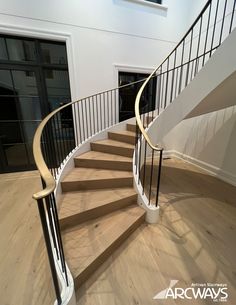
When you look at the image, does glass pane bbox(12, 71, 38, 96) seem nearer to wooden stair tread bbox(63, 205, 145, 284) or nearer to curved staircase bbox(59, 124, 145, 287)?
curved staircase bbox(59, 124, 145, 287)

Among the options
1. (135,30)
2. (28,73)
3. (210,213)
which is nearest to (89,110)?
(28,73)

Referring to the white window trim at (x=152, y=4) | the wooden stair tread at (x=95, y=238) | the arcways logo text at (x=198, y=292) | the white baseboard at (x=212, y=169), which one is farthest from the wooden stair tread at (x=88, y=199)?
the white window trim at (x=152, y=4)

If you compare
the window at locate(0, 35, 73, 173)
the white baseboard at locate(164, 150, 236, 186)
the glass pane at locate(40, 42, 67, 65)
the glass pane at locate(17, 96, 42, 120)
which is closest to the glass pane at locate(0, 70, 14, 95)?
the window at locate(0, 35, 73, 173)

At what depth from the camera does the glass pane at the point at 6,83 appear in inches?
125

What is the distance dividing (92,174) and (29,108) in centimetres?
229

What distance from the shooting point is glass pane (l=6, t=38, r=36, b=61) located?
310 cm

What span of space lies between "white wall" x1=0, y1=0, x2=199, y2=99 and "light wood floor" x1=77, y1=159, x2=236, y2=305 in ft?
10.2

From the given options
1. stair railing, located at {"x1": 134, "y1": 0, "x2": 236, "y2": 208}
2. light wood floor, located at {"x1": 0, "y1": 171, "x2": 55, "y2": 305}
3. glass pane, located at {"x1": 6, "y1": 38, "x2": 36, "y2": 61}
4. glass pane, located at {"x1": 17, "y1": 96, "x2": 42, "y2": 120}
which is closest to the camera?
light wood floor, located at {"x1": 0, "y1": 171, "x2": 55, "y2": 305}

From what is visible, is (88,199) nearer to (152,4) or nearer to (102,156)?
(102,156)

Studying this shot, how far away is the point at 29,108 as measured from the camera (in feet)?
11.4

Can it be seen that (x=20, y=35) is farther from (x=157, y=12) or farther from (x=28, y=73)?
(x=157, y=12)

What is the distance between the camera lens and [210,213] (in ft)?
7.45

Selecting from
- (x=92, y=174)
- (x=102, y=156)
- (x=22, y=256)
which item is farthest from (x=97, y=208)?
(x=102, y=156)

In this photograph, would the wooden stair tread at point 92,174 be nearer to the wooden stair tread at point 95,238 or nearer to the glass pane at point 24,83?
the wooden stair tread at point 95,238
